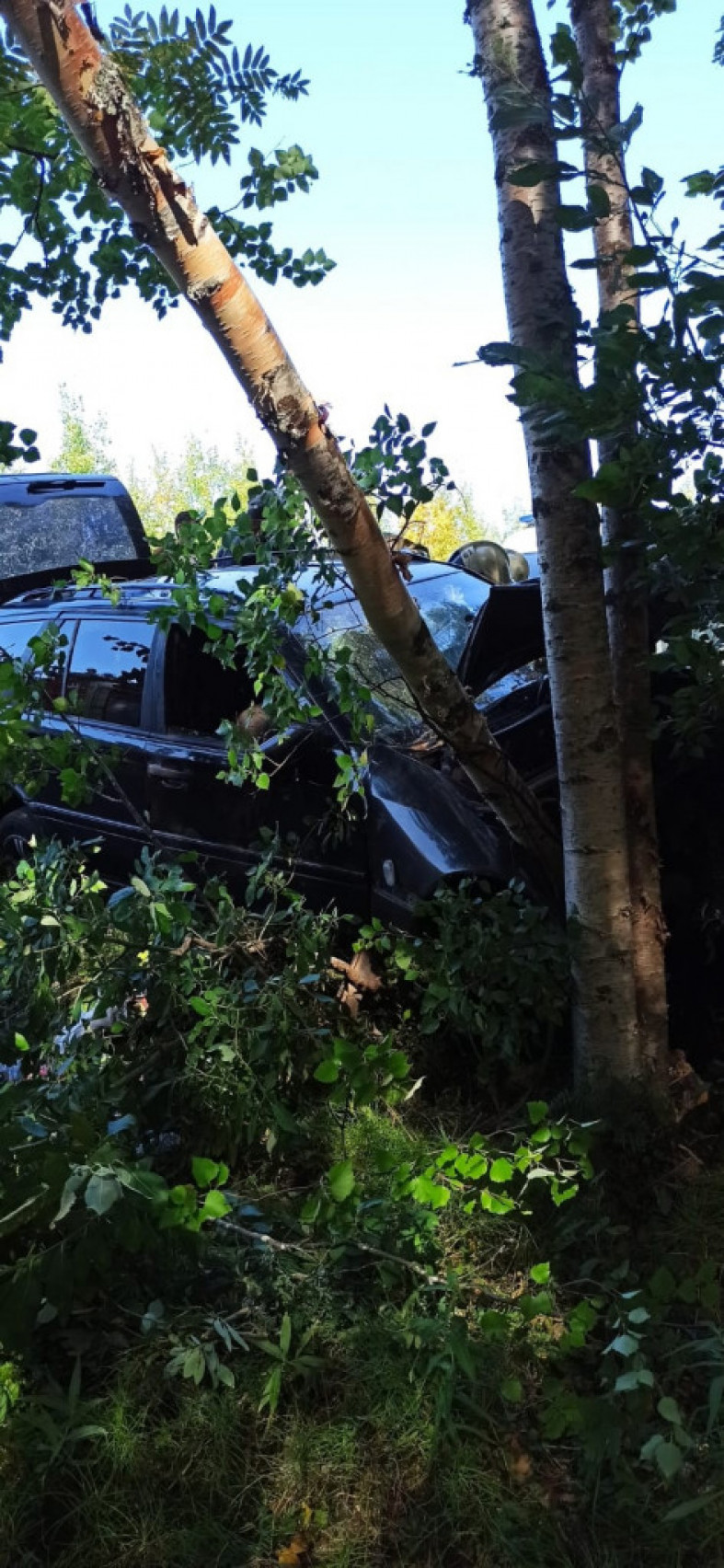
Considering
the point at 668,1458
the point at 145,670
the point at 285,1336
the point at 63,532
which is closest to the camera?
the point at 668,1458

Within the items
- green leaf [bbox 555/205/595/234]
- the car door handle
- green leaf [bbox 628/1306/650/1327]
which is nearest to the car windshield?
the car door handle

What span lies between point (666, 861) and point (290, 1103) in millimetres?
1531

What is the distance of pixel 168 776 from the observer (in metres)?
4.63

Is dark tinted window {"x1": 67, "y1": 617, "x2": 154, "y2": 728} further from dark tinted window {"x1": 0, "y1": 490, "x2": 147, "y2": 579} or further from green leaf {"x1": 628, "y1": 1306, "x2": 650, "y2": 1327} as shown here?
green leaf {"x1": 628, "y1": 1306, "x2": 650, "y2": 1327}

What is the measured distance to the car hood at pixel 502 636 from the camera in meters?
4.17

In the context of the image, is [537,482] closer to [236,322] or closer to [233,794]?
[236,322]

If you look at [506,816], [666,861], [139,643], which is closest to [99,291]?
[139,643]

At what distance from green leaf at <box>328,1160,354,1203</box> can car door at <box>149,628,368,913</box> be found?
1421 mm

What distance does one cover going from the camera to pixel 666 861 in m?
3.69

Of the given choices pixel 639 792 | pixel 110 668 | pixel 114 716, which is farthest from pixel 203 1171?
pixel 110 668

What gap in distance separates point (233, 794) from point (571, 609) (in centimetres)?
182

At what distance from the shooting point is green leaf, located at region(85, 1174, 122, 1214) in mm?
1971

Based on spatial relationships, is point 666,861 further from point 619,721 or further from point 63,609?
point 63,609

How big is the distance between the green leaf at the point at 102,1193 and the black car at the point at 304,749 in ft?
5.63
